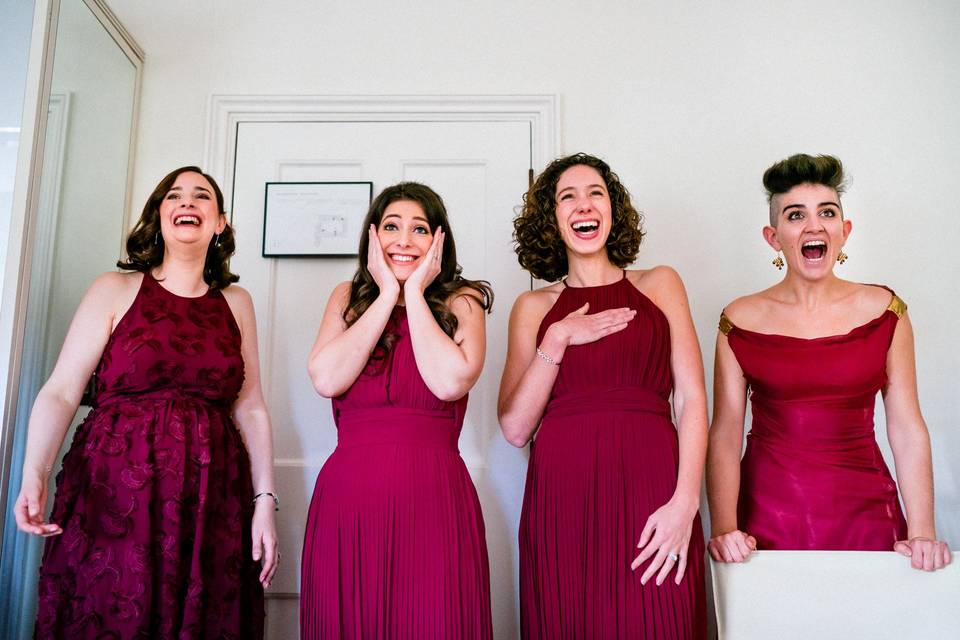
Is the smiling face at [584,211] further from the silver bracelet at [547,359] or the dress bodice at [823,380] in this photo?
the dress bodice at [823,380]

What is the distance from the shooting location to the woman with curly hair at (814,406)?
81.2 inches

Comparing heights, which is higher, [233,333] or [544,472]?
[233,333]

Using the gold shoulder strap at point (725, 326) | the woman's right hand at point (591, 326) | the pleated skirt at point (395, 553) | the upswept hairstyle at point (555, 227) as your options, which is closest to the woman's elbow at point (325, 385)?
the pleated skirt at point (395, 553)

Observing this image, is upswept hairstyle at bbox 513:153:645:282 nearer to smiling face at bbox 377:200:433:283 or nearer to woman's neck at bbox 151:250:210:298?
smiling face at bbox 377:200:433:283

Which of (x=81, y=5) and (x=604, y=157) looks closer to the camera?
(x=81, y=5)

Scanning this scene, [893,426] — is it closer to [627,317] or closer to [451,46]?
[627,317]

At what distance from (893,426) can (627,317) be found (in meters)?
0.81

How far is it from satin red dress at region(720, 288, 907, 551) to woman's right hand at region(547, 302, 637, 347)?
1.39 feet

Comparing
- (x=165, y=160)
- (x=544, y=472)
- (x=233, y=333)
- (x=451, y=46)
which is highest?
(x=451, y=46)

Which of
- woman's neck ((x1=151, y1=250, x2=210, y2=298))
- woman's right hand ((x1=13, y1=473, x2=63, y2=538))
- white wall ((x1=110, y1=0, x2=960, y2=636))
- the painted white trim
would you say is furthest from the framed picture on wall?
woman's right hand ((x1=13, y1=473, x2=63, y2=538))

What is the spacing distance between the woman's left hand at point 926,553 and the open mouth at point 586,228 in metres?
1.12

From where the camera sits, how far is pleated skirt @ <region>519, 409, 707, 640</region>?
183 centimetres

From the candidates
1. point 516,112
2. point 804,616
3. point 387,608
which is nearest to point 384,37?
point 516,112

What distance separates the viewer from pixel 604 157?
9.68ft
